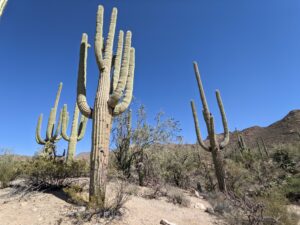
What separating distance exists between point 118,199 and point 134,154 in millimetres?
4660

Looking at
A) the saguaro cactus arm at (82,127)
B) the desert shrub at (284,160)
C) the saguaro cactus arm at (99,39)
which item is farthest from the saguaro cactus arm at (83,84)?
the desert shrub at (284,160)

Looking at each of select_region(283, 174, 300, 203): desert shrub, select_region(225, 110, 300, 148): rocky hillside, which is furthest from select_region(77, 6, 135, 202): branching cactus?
select_region(225, 110, 300, 148): rocky hillside

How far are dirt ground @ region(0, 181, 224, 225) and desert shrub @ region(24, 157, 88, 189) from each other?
1.62 feet

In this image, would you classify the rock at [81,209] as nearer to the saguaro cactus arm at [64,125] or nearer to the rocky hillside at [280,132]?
the saguaro cactus arm at [64,125]

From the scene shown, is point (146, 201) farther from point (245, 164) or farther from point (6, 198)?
point (245, 164)

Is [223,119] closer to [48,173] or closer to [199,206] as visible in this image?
[199,206]

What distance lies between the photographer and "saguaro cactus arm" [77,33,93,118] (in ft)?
20.4

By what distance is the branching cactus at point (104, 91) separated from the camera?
5.54 metres

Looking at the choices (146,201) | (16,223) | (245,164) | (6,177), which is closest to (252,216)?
(146,201)

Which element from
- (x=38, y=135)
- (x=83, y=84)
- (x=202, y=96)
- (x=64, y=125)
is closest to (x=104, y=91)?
(x=83, y=84)

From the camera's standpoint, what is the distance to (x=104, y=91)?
20.4 ft

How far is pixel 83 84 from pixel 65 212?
3207mm

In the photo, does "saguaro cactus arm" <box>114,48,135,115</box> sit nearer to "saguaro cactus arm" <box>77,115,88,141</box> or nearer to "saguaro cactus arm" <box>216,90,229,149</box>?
"saguaro cactus arm" <box>77,115,88,141</box>

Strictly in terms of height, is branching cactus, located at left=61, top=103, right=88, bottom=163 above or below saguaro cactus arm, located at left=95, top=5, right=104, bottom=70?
Answer: below
